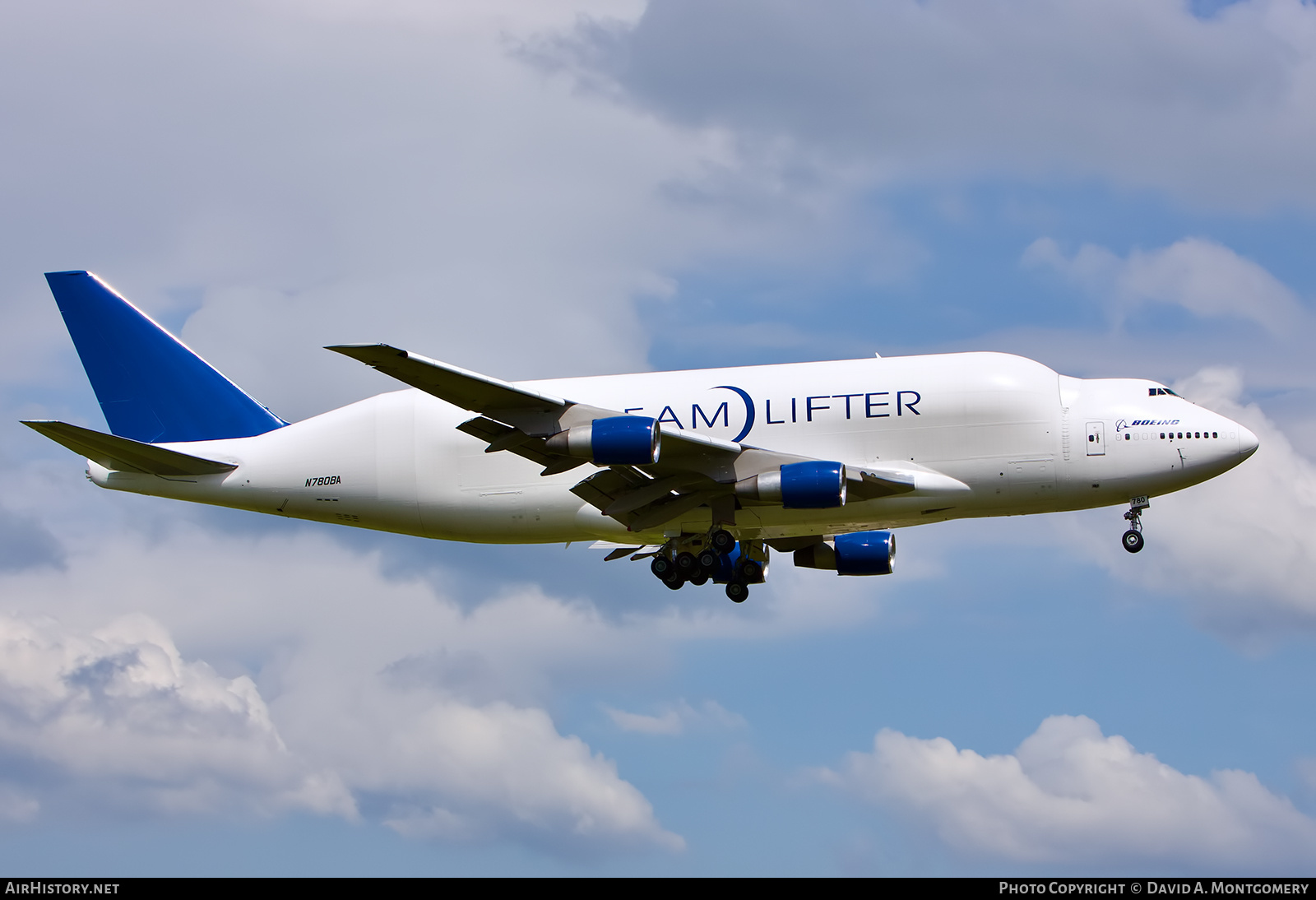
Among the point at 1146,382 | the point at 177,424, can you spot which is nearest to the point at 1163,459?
the point at 1146,382

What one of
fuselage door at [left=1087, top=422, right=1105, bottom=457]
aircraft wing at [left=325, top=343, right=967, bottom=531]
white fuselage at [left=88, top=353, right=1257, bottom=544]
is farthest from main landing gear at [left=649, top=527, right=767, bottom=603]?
fuselage door at [left=1087, top=422, right=1105, bottom=457]

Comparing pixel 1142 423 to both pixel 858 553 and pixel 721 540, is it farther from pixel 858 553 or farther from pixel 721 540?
pixel 721 540

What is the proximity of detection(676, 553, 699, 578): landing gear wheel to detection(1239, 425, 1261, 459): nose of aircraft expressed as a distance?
642 inches

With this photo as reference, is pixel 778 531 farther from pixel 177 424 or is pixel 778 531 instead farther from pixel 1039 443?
pixel 177 424

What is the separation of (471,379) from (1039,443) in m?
16.2

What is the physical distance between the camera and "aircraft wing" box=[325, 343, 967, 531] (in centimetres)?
3816

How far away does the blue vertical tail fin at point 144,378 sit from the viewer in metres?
48.5

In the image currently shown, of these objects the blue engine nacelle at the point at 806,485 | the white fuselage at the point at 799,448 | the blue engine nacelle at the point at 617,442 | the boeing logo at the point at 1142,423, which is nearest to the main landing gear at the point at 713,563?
the white fuselage at the point at 799,448

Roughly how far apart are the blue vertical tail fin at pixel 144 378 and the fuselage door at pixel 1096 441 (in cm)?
2605

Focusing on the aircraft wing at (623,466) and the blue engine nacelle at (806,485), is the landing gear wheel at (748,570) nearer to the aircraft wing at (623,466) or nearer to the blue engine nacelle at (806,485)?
the aircraft wing at (623,466)

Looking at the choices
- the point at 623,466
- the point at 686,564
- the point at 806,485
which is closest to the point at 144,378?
the point at 623,466

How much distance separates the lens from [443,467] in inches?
1783

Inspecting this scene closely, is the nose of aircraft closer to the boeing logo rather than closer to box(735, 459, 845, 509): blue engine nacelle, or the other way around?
the boeing logo

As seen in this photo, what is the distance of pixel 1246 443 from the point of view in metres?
41.2
